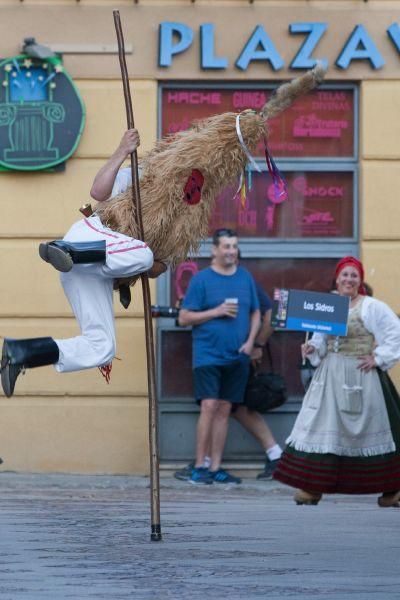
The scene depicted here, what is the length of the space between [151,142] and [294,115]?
129cm

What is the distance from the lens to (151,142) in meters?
12.6

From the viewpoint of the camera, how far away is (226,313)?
12.3 m

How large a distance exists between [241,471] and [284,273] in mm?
1731

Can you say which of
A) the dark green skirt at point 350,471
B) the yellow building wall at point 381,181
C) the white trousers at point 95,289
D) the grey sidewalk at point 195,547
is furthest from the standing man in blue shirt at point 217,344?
the white trousers at point 95,289

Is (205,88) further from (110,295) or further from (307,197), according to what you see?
(110,295)

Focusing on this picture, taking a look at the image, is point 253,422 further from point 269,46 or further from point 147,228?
point 147,228

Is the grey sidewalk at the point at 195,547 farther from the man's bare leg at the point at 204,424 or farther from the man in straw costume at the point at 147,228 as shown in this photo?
the man in straw costume at the point at 147,228

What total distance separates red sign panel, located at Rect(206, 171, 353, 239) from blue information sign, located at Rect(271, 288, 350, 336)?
2.44 metres

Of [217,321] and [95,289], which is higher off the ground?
[95,289]

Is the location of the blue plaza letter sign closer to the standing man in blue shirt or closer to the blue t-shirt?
the standing man in blue shirt

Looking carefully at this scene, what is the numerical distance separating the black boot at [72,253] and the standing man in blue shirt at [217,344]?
469 centimetres

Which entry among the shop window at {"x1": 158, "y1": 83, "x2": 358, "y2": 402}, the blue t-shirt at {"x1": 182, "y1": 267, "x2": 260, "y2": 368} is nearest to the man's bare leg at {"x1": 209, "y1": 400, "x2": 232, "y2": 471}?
the blue t-shirt at {"x1": 182, "y1": 267, "x2": 260, "y2": 368}

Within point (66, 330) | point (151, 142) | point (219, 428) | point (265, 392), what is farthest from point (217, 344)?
point (151, 142)

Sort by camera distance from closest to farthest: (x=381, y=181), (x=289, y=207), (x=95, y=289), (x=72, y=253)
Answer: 1. (x=72, y=253)
2. (x=95, y=289)
3. (x=381, y=181)
4. (x=289, y=207)
